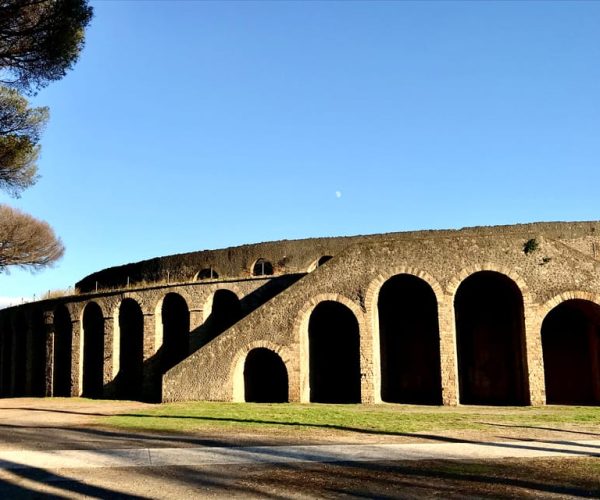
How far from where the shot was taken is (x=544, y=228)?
1906 centimetres

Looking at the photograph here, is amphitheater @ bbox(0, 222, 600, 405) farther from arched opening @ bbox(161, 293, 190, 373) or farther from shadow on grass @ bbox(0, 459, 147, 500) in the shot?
shadow on grass @ bbox(0, 459, 147, 500)

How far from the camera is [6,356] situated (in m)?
28.7

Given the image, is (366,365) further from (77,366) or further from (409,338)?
(77,366)

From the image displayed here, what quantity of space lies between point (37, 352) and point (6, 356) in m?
4.30

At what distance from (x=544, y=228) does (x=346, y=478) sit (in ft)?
48.2

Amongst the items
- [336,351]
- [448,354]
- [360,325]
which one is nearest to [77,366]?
[336,351]

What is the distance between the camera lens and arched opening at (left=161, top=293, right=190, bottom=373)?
2097 cm

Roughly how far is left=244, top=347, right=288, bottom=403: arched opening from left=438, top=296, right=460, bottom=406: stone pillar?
16.8 feet

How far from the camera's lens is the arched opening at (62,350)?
23781 mm

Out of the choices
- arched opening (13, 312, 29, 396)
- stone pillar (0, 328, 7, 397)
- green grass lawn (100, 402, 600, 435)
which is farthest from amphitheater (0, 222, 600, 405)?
stone pillar (0, 328, 7, 397)

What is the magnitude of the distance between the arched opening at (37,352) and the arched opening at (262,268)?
9224mm

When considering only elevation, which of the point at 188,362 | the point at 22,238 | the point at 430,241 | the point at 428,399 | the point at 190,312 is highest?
the point at 22,238

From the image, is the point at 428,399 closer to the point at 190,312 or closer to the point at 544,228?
the point at 544,228

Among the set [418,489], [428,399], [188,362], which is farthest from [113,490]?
[428,399]
